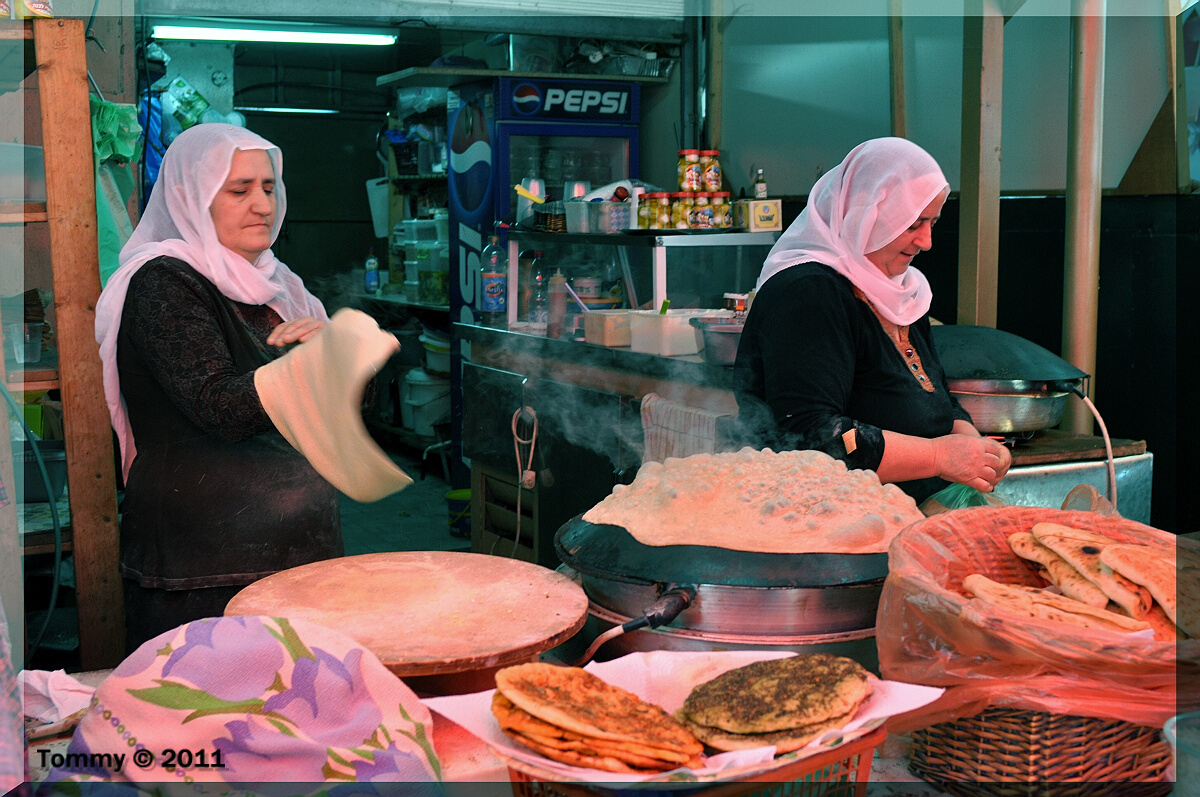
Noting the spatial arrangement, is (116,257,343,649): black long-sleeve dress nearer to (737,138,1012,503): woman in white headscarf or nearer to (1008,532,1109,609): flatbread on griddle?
(737,138,1012,503): woman in white headscarf

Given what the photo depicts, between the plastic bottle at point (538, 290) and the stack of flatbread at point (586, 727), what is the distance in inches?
138

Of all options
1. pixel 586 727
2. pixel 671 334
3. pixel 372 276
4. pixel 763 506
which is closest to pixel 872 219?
pixel 763 506

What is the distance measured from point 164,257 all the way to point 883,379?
5.07 ft

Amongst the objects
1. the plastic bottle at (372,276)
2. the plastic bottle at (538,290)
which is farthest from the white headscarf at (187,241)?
the plastic bottle at (372,276)

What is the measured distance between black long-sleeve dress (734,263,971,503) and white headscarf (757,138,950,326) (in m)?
0.04

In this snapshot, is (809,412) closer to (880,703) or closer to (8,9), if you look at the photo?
(880,703)

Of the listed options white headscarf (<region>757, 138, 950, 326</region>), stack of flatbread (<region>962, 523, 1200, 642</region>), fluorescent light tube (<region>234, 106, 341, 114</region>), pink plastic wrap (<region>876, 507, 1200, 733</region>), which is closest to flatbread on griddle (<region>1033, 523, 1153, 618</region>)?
stack of flatbread (<region>962, 523, 1200, 642</region>)

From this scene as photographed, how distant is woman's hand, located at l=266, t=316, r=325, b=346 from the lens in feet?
6.14

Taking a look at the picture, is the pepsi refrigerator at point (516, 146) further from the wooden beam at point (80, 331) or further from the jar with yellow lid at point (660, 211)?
the wooden beam at point (80, 331)

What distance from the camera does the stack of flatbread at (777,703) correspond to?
0.98 meters

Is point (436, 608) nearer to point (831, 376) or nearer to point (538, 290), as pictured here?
point (831, 376)

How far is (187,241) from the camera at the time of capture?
2.15 meters

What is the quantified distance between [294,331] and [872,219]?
1.25 meters

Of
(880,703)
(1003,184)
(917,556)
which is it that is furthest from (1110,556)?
(1003,184)
